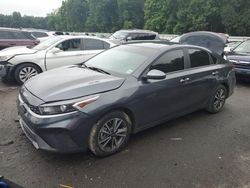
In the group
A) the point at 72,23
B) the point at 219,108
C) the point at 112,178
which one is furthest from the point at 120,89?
the point at 72,23

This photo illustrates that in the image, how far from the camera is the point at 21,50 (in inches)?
307

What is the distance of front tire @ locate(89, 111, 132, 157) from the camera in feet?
11.9

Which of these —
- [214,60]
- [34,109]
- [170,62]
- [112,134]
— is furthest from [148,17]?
[34,109]

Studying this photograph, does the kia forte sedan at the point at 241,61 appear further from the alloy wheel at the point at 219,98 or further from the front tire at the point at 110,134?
the front tire at the point at 110,134

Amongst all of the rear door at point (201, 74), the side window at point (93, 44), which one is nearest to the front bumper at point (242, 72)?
the rear door at point (201, 74)

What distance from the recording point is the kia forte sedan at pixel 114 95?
3402mm

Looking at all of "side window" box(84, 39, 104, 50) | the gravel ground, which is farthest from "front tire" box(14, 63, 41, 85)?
the gravel ground

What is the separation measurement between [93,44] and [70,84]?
487cm

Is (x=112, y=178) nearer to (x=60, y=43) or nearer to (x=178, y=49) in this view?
(x=178, y=49)

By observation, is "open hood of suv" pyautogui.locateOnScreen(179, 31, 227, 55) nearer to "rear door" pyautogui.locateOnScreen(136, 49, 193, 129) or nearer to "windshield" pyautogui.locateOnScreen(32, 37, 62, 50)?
"windshield" pyautogui.locateOnScreen(32, 37, 62, 50)

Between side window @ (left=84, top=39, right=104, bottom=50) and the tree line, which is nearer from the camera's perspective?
side window @ (left=84, top=39, right=104, bottom=50)

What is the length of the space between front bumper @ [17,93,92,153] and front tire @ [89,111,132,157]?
0.50 feet

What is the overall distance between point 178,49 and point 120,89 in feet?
5.22

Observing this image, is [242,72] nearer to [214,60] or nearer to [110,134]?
[214,60]
